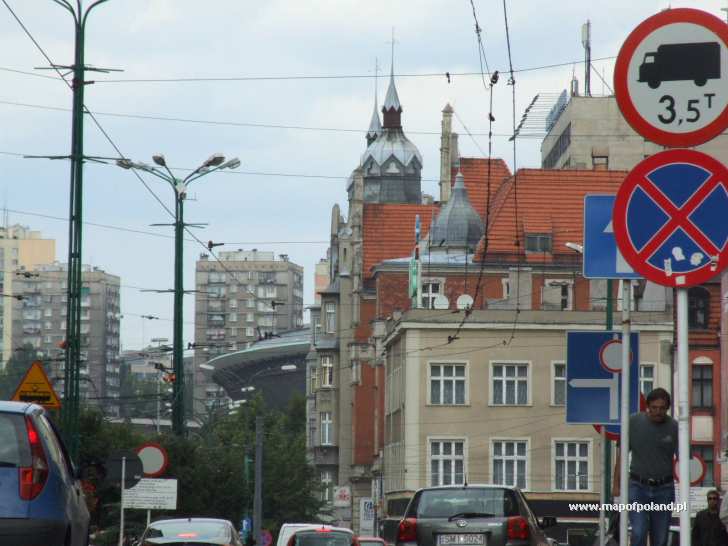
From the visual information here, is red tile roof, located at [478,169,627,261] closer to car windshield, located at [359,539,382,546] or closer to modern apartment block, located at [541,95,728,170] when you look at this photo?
modern apartment block, located at [541,95,728,170]

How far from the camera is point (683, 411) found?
32.4 feet

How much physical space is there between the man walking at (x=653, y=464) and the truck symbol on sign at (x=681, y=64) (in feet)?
13.8

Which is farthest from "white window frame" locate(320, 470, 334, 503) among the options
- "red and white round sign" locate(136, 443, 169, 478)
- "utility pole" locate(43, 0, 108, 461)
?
"utility pole" locate(43, 0, 108, 461)

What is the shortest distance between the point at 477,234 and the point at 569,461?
19232mm

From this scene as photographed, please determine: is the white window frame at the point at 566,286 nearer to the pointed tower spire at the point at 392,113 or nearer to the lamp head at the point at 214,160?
the lamp head at the point at 214,160

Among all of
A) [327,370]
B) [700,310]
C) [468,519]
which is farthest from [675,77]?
[327,370]

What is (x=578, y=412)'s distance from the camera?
58.5ft

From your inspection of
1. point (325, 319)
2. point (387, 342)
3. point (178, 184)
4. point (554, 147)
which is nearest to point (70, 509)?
point (178, 184)

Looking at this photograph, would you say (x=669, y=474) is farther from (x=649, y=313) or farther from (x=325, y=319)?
(x=325, y=319)

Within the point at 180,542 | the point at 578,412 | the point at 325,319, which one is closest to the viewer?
the point at 578,412

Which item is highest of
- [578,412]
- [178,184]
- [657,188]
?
[178,184]

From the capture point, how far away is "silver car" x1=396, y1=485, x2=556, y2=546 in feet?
66.1

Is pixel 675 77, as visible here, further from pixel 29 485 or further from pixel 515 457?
pixel 515 457

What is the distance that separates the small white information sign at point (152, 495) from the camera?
31562 mm
